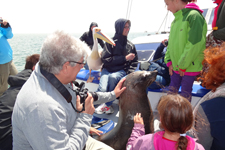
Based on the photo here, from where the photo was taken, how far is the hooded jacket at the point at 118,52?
304 cm

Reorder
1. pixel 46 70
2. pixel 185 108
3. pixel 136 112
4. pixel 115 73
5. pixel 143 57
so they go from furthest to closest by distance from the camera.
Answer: pixel 143 57
pixel 115 73
pixel 136 112
pixel 46 70
pixel 185 108

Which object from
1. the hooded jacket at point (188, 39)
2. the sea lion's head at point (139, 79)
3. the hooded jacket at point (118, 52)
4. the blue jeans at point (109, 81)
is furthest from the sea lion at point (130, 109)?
the hooded jacket at point (118, 52)

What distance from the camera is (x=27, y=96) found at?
1029 mm

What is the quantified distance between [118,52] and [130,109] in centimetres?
157

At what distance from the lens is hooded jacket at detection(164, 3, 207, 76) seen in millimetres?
1903

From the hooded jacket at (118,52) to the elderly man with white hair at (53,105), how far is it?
6.01ft

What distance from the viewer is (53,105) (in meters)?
1.04

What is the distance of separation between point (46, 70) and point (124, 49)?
2210 mm

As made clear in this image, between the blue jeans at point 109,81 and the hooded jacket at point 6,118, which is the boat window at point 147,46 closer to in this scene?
the blue jeans at point 109,81

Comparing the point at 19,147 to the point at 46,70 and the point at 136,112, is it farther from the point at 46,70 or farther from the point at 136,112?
the point at 136,112

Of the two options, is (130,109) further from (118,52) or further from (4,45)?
(4,45)

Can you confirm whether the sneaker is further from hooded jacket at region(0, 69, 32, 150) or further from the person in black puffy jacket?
hooded jacket at region(0, 69, 32, 150)

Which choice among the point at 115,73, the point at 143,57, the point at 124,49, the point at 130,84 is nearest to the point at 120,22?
the point at 124,49

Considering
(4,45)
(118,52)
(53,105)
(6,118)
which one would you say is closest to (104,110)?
(118,52)
